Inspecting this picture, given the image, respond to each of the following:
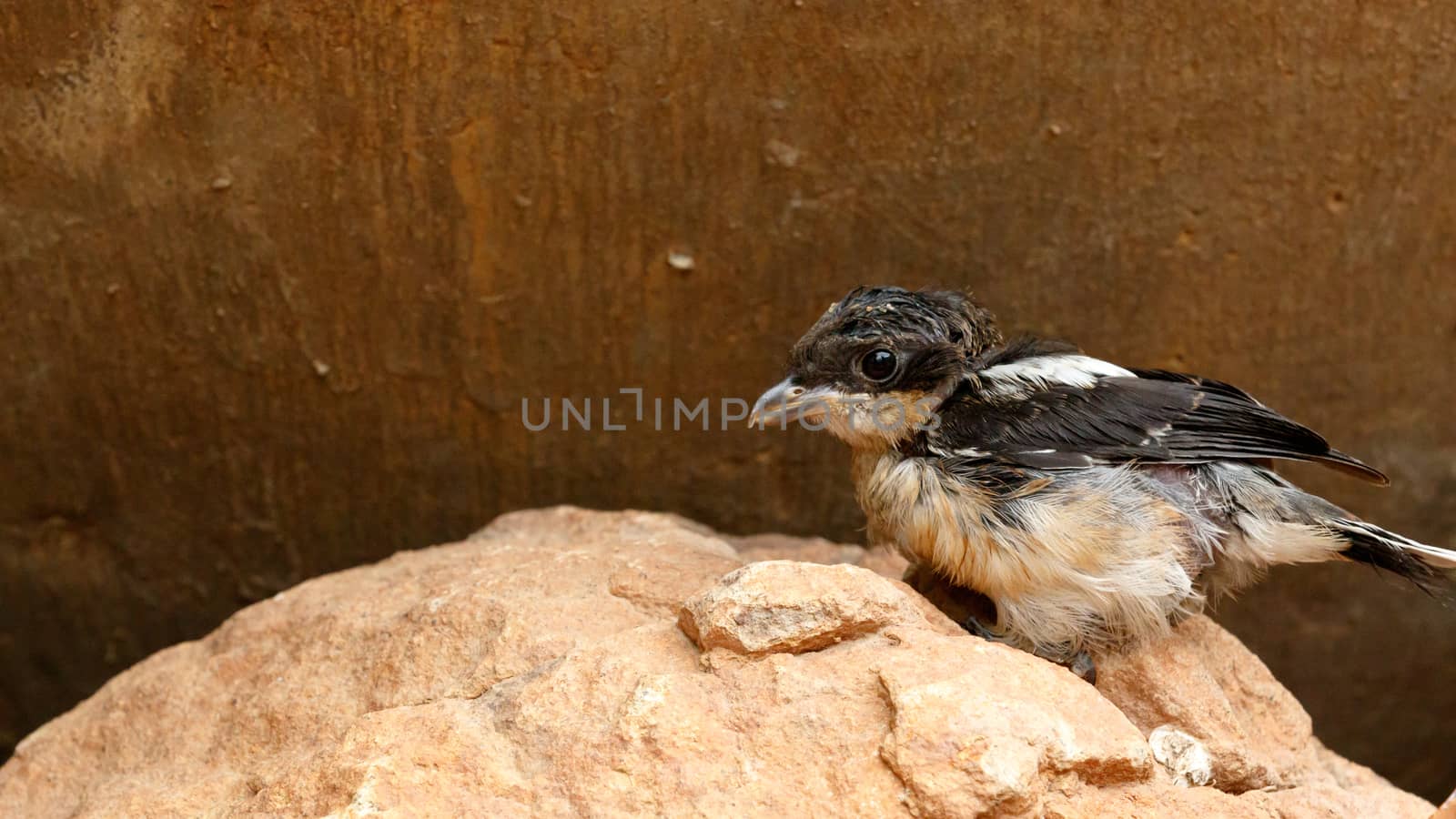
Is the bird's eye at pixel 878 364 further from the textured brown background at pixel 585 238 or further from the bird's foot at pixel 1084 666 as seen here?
the textured brown background at pixel 585 238

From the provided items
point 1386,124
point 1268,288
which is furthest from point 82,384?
point 1386,124

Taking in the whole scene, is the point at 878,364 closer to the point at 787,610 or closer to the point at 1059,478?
the point at 1059,478

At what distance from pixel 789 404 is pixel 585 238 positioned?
3.89 feet

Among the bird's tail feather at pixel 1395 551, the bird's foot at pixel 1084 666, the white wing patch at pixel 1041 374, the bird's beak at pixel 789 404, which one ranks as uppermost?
the white wing patch at pixel 1041 374

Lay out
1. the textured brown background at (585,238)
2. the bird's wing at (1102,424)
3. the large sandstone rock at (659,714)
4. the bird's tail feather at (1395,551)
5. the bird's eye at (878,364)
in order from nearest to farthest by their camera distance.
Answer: the large sandstone rock at (659,714)
the bird's tail feather at (1395,551)
the bird's wing at (1102,424)
the bird's eye at (878,364)
the textured brown background at (585,238)

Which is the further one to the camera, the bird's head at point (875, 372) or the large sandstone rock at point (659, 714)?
the bird's head at point (875, 372)

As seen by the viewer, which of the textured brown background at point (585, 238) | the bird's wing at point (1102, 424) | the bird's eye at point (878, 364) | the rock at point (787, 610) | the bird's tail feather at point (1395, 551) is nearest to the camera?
the rock at point (787, 610)

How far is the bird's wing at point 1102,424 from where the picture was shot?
330 cm

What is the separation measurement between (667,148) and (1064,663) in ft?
6.70

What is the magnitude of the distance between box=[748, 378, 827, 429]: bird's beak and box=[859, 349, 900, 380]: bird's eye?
0.45ft

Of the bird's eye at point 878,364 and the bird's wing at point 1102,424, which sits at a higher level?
the bird's eye at point 878,364

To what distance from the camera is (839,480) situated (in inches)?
189

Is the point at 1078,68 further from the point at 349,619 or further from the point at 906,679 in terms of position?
the point at 349,619

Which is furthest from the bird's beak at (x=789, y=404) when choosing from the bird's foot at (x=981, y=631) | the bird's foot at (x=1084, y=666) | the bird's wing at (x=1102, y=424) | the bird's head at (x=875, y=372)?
the bird's foot at (x=1084, y=666)
